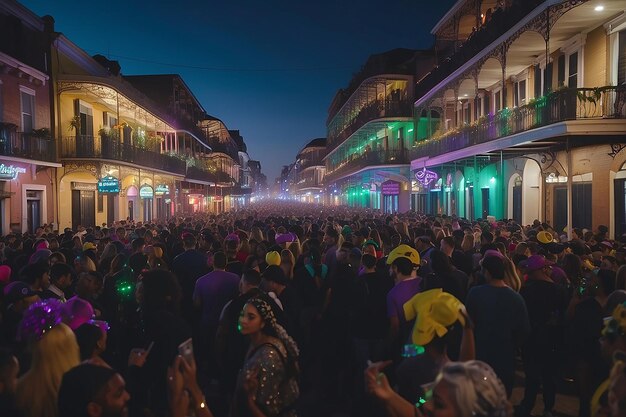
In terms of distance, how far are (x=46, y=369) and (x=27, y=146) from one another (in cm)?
1743

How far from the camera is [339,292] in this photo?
6.50m

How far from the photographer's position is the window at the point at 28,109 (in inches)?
728

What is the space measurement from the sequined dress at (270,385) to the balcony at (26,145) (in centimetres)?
1580

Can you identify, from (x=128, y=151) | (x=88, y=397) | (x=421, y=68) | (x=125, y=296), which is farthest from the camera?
(x=421, y=68)

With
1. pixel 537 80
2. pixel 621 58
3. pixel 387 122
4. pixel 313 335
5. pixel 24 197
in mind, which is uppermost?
pixel 387 122

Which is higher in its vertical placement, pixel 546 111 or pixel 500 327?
pixel 546 111

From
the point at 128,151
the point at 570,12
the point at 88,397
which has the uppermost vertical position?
the point at 570,12

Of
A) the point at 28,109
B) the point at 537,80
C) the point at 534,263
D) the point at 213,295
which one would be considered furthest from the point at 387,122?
the point at 213,295

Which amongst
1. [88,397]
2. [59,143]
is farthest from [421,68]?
[88,397]

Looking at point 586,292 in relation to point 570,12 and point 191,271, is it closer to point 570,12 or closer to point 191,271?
point 191,271

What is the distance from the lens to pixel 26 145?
1789 centimetres

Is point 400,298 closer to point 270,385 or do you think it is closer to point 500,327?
point 500,327

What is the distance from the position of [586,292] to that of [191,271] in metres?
5.38

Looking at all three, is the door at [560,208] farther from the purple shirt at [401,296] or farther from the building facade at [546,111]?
the purple shirt at [401,296]
